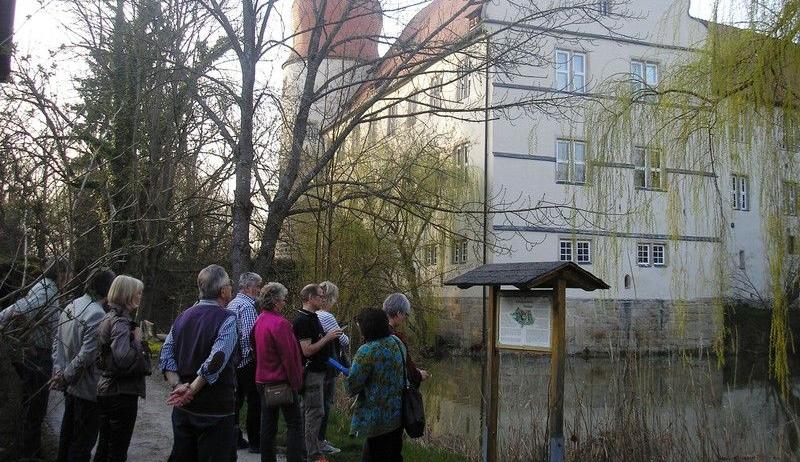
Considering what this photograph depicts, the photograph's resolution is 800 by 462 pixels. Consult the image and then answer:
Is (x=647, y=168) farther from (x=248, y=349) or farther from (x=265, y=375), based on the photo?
(x=265, y=375)

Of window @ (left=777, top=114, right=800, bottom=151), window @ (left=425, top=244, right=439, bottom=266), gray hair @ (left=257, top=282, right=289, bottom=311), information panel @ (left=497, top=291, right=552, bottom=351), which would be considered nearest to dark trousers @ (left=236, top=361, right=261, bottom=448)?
gray hair @ (left=257, top=282, right=289, bottom=311)

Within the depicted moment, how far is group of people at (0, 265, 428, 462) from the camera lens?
5078 mm

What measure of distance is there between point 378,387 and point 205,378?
44.9 inches

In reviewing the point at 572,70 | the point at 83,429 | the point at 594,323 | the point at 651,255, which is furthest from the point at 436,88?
the point at 651,255

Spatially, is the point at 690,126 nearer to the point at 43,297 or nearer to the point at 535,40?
the point at 535,40

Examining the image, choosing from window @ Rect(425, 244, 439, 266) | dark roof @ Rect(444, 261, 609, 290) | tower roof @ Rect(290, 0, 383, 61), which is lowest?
dark roof @ Rect(444, 261, 609, 290)

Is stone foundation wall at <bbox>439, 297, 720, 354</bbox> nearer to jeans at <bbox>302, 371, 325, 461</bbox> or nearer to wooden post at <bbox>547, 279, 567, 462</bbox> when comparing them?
jeans at <bbox>302, 371, 325, 461</bbox>

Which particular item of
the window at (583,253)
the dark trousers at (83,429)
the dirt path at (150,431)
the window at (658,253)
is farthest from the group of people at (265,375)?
the window at (658,253)

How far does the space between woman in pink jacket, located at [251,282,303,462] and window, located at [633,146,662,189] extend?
5.82 m

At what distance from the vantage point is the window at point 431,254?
22.2 metres

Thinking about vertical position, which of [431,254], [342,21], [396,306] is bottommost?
[396,306]

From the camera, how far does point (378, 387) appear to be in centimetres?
537

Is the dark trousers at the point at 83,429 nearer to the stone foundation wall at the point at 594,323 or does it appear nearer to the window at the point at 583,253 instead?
the stone foundation wall at the point at 594,323

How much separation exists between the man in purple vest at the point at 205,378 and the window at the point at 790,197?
598cm
